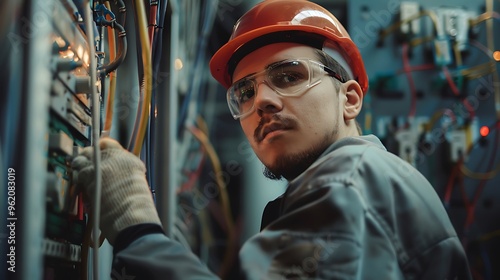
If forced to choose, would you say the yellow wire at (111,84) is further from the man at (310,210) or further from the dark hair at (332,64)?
the dark hair at (332,64)

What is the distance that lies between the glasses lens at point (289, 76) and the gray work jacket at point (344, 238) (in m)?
0.26

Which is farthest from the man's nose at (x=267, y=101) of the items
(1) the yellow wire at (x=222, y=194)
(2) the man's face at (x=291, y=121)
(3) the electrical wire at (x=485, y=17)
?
(3) the electrical wire at (x=485, y=17)

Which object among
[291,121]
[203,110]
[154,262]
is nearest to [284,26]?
[291,121]

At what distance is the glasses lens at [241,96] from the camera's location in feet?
4.01

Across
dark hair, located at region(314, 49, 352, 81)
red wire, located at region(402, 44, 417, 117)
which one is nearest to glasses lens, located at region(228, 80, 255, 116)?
dark hair, located at region(314, 49, 352, 81)

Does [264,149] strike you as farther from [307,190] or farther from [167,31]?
[167,31]

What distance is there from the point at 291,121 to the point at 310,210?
1.09 feet

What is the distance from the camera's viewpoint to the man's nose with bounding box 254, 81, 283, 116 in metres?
1.12

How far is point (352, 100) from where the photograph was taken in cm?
127

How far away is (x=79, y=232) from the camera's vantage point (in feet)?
3.18

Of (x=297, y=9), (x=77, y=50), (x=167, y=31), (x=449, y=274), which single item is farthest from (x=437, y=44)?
(x=77, y=50)

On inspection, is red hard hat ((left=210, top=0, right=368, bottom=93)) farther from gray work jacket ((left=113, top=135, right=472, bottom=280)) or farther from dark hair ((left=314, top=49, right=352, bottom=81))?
gray work jacket ((left=113, top=135, right=472, bottom=280))

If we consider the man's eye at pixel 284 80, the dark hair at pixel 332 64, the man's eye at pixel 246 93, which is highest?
the dark hair at pixel 332 64

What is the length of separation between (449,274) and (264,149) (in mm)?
456
